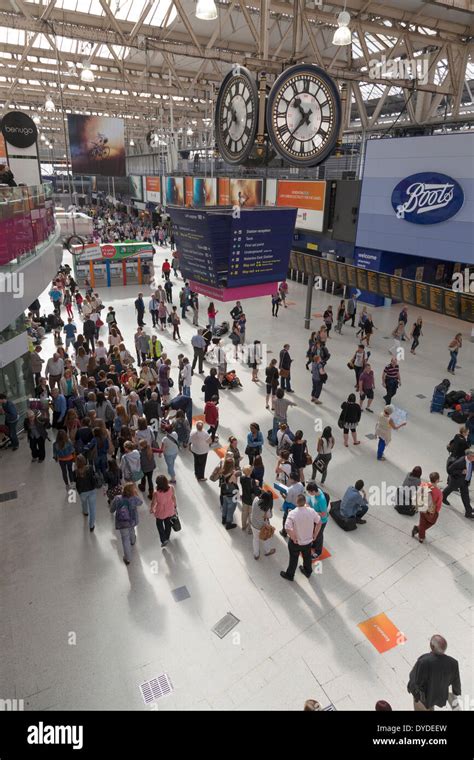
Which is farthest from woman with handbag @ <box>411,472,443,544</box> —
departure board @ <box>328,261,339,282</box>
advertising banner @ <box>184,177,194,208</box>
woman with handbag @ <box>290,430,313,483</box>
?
advertising banner @ <box>184,177,194,208</box>

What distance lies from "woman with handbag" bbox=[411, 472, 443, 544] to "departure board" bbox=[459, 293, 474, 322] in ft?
22.6

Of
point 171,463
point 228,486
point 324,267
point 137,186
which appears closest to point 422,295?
point 324,267

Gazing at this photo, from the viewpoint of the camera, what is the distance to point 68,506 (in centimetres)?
793

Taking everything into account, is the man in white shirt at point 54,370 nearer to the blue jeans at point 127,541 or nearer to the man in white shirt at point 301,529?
the blue jeans at point 127,541

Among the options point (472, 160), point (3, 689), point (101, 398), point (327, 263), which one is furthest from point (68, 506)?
point (472, 160)

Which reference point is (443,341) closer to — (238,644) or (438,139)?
(438,139)

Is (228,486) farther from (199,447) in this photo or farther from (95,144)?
(95,144)

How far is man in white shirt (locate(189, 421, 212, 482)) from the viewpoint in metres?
8.14

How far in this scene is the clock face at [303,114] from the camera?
608cm

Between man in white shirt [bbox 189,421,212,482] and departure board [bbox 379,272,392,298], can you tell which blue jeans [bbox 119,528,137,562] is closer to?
man in white shirt [bbox 189,421,212,482]

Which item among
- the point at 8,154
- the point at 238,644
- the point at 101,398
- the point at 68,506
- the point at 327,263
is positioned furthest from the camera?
the point at 327,263

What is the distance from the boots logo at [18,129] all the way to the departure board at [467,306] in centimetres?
1470

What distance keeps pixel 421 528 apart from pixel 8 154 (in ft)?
56.1

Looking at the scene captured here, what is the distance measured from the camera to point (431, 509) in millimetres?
6918
